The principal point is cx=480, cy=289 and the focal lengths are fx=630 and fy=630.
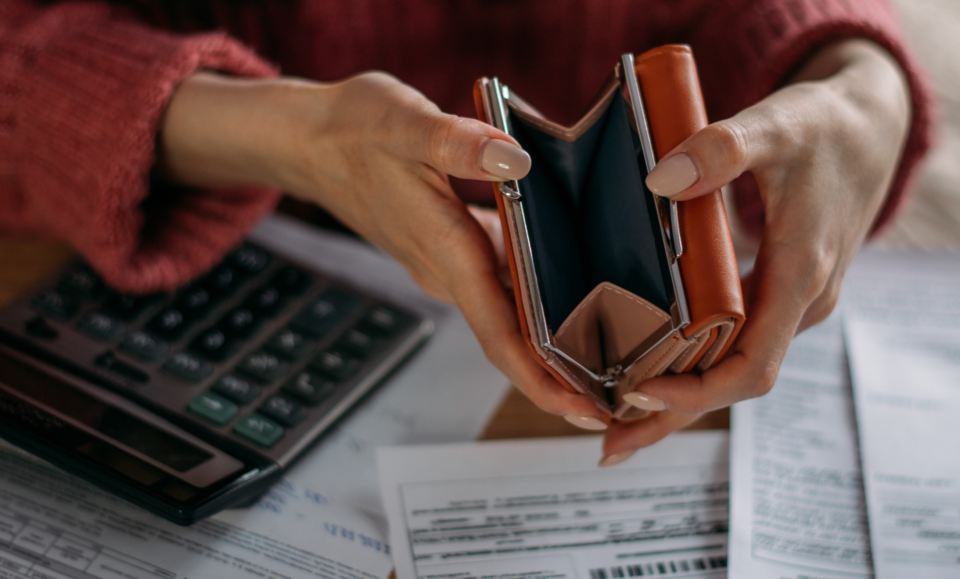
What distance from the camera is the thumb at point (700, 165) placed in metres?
0.24

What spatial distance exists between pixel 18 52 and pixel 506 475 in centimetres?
42

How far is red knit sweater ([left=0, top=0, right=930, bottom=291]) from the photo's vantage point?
393mm

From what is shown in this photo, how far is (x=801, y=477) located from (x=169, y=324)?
38 cm

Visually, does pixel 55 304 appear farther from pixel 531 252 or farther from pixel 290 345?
pixel 531 252

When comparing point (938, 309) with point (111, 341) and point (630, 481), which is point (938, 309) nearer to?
point (630, 481)

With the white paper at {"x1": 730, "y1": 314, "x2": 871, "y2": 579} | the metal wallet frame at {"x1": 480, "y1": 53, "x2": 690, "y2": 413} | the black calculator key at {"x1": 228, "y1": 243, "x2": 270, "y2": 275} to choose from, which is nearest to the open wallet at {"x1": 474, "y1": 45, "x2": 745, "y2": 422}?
the metal wallet frame at {"x1": 480, "y1": 53, "x2": 690, "y2": 413}

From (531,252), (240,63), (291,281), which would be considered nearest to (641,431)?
(531,252)

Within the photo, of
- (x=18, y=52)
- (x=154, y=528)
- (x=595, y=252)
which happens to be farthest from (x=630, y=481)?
(x=18, y=52)

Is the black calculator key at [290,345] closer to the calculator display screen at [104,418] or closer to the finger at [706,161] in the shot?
the calculator display screen at [104,418]

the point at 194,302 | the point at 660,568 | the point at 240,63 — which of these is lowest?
the point at 660,568

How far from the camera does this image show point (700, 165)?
0.24m

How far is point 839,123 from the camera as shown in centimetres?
32

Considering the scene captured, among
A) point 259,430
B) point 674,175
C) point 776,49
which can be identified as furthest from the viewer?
point 776,49

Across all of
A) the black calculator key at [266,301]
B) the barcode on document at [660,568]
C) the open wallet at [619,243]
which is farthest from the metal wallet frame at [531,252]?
the black calculator key at [266,301]
